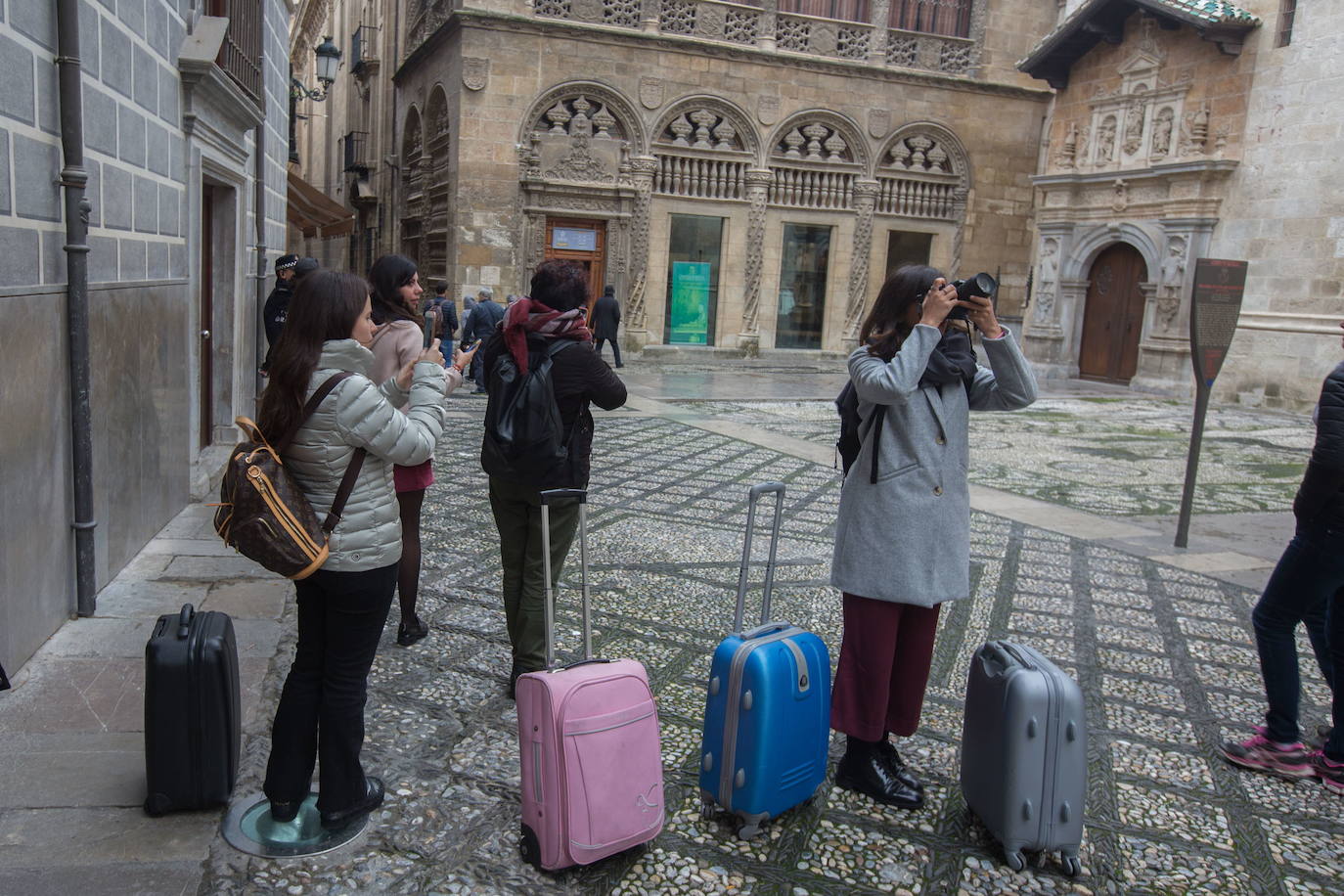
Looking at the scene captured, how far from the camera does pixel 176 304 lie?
6.40 m

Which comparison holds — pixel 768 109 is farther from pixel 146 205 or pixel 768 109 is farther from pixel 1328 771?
pixel 1328 771

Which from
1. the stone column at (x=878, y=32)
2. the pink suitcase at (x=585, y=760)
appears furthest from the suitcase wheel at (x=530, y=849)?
the stone column at (x=878, y=32)

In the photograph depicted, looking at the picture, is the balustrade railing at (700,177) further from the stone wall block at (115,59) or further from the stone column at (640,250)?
the stone wall block at (115,59)

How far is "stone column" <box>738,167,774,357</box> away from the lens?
20672 mm

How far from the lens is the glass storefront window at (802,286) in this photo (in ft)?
70.5

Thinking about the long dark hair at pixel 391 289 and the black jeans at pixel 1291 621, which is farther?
the long dark hair at pixel 391 289

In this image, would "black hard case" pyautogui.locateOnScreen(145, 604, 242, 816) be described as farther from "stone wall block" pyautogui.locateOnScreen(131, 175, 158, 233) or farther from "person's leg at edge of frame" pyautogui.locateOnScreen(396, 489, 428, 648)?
"stone wall block" pyautogui.locateOnScreen(131, 175, 158, 233)

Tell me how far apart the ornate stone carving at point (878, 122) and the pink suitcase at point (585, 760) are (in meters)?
20.2

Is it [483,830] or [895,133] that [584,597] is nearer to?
[483,830]

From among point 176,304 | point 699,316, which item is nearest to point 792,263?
point 699,316

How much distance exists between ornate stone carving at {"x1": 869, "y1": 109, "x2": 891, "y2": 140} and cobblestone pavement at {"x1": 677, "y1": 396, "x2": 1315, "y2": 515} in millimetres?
7652

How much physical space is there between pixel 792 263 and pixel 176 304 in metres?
16.4

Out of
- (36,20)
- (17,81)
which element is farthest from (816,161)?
(17,81)

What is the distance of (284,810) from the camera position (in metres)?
2.92
